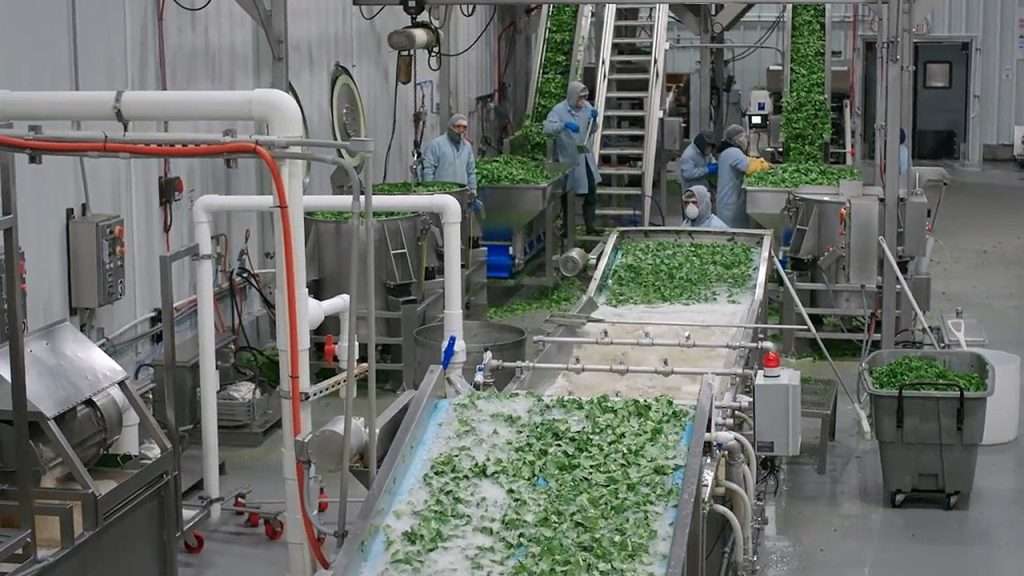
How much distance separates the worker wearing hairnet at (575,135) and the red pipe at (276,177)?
336 inches

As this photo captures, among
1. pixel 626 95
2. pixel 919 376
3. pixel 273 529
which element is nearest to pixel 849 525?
pixel 919 376

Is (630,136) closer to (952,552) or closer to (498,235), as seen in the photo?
(498,235)

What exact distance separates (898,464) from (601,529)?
3.09 meters

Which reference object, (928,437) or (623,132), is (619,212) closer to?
(623,132)

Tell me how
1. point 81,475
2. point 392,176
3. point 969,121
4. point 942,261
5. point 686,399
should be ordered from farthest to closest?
point 969,121, point 942,261, point 392,176, point 686,399, point 81,475

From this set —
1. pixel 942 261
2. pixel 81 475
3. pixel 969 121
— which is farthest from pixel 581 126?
pixel 969 121

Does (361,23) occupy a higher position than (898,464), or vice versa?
(361,23)

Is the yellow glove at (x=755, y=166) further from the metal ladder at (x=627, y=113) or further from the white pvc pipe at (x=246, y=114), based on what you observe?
the white pvc pipe at (x=246, y=114)

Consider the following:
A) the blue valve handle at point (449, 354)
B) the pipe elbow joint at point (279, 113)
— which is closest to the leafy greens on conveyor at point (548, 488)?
the blue valve handle at point (449, 354)

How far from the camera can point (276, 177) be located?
4.22 meters

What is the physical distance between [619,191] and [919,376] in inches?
267

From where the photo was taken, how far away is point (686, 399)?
5785 mm

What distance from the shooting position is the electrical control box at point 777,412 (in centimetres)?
550

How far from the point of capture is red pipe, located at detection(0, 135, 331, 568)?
4.21 metres
